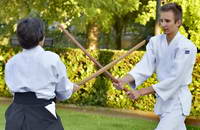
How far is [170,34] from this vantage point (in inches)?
185

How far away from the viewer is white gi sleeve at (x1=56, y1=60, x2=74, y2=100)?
4.29 m

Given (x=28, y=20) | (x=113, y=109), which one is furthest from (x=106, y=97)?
(x=28, y=20)

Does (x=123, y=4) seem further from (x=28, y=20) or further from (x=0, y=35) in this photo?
(x=28, y=20)

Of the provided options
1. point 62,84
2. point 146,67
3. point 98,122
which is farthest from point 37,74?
point 98,122

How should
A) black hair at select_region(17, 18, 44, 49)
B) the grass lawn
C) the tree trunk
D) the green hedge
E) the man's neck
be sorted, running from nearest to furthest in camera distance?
black hair at select_region(17, 18, 44, 49) < the man's neck < the grass lawn < the green hedge < the tree trunk

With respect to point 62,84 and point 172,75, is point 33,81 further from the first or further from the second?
point 172,75

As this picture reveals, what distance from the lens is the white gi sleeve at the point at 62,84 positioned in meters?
4.29

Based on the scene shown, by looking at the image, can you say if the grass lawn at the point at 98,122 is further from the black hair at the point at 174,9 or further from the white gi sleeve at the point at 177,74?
the black hair at the point at 174,9

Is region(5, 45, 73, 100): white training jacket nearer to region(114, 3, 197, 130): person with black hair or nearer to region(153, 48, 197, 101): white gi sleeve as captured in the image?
region(114, 3, 197, 130): person with black hair

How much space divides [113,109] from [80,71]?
4.05 ft

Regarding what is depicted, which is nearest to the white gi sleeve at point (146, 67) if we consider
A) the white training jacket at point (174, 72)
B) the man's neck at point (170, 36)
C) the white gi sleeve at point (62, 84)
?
the white training jacket at point (174, 72)

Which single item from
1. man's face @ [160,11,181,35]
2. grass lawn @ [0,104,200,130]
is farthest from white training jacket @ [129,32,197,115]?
grass lawn @ [0,104,200,130]

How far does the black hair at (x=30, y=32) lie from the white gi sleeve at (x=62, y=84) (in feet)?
0.88

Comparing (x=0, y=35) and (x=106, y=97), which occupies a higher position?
(x=0, y=35)
